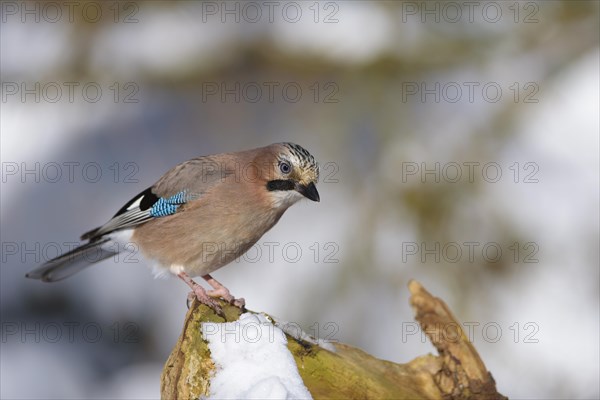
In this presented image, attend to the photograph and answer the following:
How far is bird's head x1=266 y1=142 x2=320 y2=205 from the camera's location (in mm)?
3516

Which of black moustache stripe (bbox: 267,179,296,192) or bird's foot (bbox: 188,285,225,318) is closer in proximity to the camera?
bird's foot (bbox: 188,285,225,318)

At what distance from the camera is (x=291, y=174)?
140 inches

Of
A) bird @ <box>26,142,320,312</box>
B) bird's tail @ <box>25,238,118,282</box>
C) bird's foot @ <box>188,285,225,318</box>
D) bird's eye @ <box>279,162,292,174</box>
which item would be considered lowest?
bird's foot @ <box>188,285,225,318</box>

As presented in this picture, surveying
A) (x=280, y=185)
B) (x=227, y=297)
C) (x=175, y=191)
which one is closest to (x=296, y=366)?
(x=227, y=297)

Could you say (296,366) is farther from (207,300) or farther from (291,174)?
(291,174)

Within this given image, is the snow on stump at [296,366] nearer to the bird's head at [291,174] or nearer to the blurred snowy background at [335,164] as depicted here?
the bird's head at [291,174]

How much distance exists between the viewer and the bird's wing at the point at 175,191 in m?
3.75

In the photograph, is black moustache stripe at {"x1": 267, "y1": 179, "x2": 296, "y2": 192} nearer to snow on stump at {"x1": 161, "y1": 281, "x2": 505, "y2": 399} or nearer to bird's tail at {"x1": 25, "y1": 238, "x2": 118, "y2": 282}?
snow on stump at {"x1": 161, "y1": 281, "x2": 505, "y2": 399}

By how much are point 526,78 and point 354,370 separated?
3.64 meters

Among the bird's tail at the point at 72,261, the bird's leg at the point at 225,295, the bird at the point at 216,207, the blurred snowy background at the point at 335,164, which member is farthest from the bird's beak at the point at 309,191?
the blurred snowy background at the point at 335,164

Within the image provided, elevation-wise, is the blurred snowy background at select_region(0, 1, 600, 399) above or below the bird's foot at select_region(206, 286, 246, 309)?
above

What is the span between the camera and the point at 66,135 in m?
6.21

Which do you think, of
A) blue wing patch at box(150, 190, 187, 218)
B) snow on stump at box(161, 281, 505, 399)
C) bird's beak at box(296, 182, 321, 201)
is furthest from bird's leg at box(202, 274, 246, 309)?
bird's beak at box(296, 182, 321, 201)

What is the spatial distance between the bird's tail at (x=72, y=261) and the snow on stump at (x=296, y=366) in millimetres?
1200
